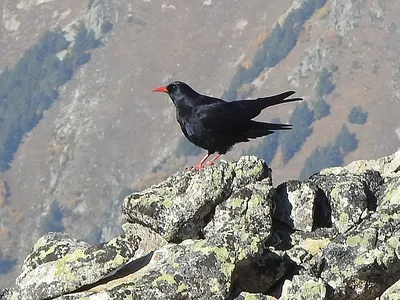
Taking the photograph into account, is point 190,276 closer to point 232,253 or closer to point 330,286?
point 232,253

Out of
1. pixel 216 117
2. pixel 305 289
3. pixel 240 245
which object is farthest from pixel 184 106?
pixel 305 289

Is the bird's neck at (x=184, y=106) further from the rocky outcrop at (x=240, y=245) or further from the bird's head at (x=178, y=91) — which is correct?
the rocky outcrop at (x=240, y=245)

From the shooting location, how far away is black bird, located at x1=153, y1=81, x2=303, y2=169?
17.0 m

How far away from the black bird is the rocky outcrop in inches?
74.1

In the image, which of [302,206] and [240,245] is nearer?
[240,245]

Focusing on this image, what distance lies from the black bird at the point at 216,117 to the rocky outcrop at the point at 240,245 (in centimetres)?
188

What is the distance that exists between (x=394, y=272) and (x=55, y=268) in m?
5.19

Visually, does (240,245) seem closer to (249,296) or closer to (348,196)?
(249,296)

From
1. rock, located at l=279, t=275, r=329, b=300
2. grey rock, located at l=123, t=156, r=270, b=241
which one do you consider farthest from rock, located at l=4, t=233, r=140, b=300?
rock, located at l=279, t=275, r=329, b=300

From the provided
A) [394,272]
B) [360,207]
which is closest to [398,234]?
[394,272]

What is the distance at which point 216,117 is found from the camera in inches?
668

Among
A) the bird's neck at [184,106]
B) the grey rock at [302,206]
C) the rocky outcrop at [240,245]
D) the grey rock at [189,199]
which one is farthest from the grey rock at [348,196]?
the bird's neck at [184,106]

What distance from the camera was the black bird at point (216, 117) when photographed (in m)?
17.0

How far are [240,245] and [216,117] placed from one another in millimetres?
4356
